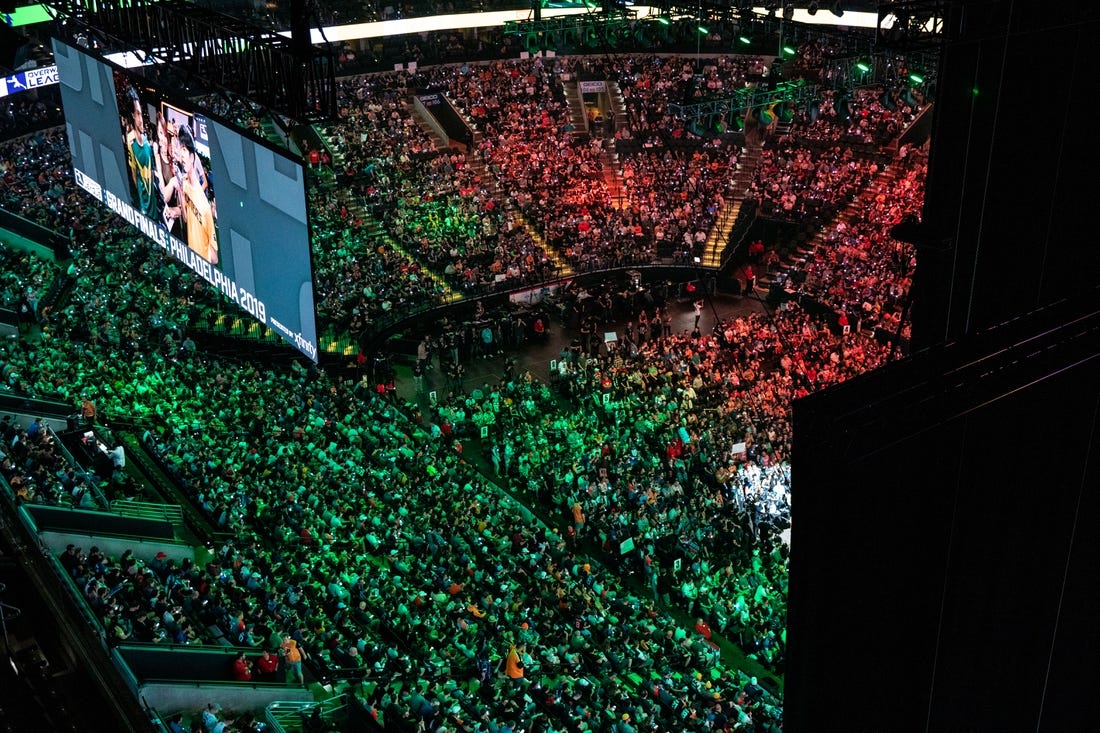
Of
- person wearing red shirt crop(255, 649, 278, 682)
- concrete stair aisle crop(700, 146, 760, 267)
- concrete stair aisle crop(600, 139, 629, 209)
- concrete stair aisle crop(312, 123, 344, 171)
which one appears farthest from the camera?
concrete stair aisle crop(600, 139, 629, 209)

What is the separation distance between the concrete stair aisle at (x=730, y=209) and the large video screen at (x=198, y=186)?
16.8 meters

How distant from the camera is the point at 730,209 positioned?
34.5 metres

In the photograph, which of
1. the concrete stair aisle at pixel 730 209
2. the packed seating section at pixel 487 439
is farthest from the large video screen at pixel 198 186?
the concrete stair aisle at pixel 730 209

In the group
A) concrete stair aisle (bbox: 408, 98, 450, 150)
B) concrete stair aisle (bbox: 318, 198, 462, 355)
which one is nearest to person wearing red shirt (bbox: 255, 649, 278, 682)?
concrete stair aisle (bbox: 318, 198, 462, 355)

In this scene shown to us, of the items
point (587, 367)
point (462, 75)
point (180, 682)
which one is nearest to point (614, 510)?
point (587, 367)

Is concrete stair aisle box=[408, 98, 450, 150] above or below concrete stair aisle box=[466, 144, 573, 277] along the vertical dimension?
above

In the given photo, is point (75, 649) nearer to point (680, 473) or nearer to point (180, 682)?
point (180, 682)

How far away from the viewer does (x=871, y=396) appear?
912 centimetres

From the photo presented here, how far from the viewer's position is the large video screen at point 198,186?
16.1 m

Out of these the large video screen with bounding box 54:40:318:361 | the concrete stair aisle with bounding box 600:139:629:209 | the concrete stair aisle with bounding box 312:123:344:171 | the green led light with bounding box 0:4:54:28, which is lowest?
the concrete stair aisle with bounding box 600:139:629:209

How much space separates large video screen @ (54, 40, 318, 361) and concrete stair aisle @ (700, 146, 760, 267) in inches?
662

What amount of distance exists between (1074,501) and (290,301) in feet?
33.7

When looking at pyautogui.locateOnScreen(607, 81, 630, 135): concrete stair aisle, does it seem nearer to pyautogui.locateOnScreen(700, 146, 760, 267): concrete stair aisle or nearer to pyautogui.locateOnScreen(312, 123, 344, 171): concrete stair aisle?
pyautogui.locateOnScreen(700, 146, 760, 267): concrete stair aisle

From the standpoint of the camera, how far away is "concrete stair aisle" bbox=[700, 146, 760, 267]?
109ft
